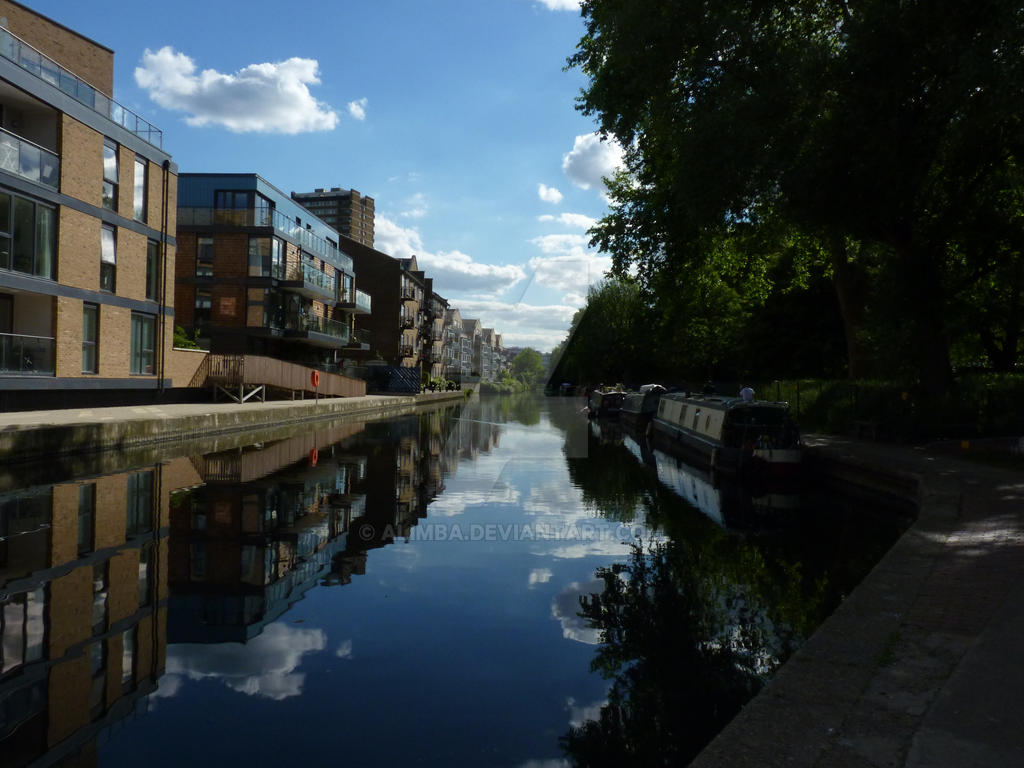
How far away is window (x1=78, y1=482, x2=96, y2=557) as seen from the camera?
714cm

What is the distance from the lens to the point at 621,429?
30734mm

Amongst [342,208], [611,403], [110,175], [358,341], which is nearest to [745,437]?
[110,175]

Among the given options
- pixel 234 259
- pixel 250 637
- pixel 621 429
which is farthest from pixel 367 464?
pixel 234 259

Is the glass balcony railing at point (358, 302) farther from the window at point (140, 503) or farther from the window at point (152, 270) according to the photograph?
the window at point (140, 503)

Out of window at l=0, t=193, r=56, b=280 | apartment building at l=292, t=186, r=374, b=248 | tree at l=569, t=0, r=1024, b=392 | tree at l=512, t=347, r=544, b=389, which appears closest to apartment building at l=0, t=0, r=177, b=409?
window at l=0, t=193, r=56, b=280

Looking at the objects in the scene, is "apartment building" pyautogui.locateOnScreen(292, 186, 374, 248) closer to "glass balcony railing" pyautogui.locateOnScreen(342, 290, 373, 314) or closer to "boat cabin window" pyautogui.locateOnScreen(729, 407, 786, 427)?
"glass balcony railing" pyautogui.locateOnScreen(342, 290, 373, 314)

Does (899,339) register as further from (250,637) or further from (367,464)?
(250,637)

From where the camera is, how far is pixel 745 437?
46.6 feet

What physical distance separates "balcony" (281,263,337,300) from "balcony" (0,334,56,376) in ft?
63.2

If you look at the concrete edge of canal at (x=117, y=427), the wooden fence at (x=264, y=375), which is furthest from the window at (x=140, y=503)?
the wooden fence at (x=264, y=375)

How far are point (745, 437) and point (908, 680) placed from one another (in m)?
10.8

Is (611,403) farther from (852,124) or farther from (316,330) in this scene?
(852,124)

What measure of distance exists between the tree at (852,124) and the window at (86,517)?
12176mm

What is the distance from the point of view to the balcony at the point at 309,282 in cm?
3862
